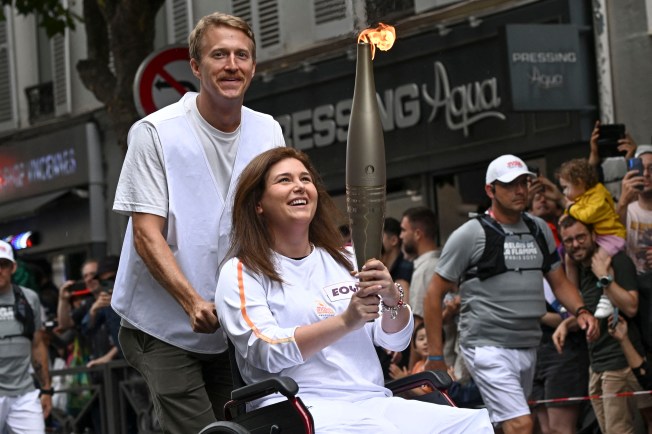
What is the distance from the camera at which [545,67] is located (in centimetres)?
1334

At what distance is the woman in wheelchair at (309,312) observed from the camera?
16.9ft

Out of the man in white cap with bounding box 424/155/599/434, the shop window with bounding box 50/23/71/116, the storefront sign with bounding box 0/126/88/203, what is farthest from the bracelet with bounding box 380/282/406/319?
the shop window with bounding box 50/23/71/116

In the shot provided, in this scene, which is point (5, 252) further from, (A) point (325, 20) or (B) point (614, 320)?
(A) point (325, 20)

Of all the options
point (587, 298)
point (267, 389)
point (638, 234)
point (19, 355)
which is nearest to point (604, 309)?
point (587, 298)

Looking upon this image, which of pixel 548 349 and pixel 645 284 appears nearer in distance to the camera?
pixel 645 284

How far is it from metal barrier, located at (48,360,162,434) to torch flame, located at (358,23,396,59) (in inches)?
321

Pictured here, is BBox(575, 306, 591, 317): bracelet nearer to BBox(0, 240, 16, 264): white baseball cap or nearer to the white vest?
the white vest

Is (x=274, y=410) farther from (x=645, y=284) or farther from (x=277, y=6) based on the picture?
(x=277, y=6)

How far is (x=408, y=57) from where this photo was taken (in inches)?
655

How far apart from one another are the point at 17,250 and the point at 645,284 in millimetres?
15867

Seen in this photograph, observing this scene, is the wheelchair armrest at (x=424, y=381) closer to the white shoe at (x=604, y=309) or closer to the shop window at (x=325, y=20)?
the white shoe at (x=604, y=309)

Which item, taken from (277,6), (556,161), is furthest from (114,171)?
(556,161)

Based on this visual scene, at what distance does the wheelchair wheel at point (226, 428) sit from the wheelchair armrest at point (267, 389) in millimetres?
108

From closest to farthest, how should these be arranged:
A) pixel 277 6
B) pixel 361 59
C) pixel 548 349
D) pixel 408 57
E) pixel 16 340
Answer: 1. pixel 361 59
2. pixel 548 349
3. pixel 16 340
4. pixel 408 57
5. pixel 277 6
